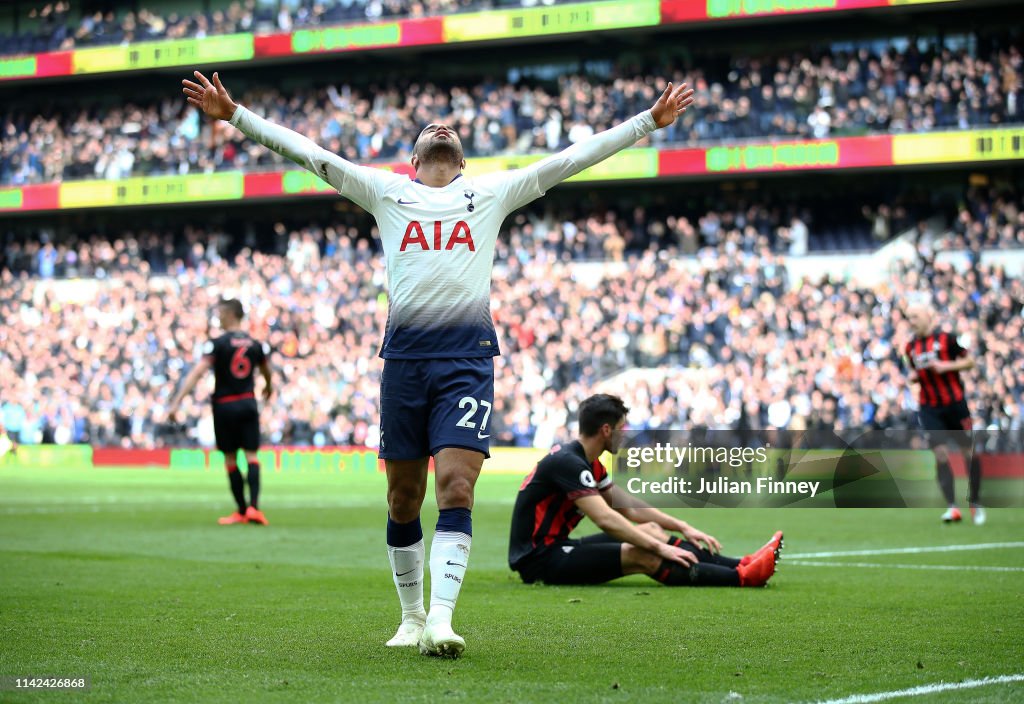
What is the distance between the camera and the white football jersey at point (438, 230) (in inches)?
244

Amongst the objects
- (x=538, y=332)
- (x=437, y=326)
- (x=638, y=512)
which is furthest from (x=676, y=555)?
(x=538, y=332)

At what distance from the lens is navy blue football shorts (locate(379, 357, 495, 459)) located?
607 centimetres

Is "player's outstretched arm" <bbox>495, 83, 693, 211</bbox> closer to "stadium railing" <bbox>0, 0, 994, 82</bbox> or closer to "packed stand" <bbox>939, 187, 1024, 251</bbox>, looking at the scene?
"packed stand" <bbox>939, 187, 1024, 251</bbox>

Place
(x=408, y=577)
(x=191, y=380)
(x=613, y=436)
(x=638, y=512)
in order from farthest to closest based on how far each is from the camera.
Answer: (x=191, y=380) → (x=638, y=512) → (x=613, y=436) → (x=408, y=577)

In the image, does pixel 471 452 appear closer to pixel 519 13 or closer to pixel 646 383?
pixel 646 383

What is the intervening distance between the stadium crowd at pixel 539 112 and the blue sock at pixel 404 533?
31.1 metres

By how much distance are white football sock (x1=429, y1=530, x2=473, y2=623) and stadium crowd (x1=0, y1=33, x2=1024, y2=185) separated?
3145cm

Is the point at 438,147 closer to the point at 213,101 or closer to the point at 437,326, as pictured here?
the point at 437,326

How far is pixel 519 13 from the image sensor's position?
40.7 meters

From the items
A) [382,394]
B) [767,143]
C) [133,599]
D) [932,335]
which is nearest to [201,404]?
[767,143]

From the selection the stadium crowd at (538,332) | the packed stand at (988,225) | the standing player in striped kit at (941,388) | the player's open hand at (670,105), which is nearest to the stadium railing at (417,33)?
the packed stand at (988,225)

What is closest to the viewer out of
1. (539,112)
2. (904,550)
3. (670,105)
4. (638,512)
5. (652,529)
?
(670,105)

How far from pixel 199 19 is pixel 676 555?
139 feet

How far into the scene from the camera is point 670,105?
22.2 ft
